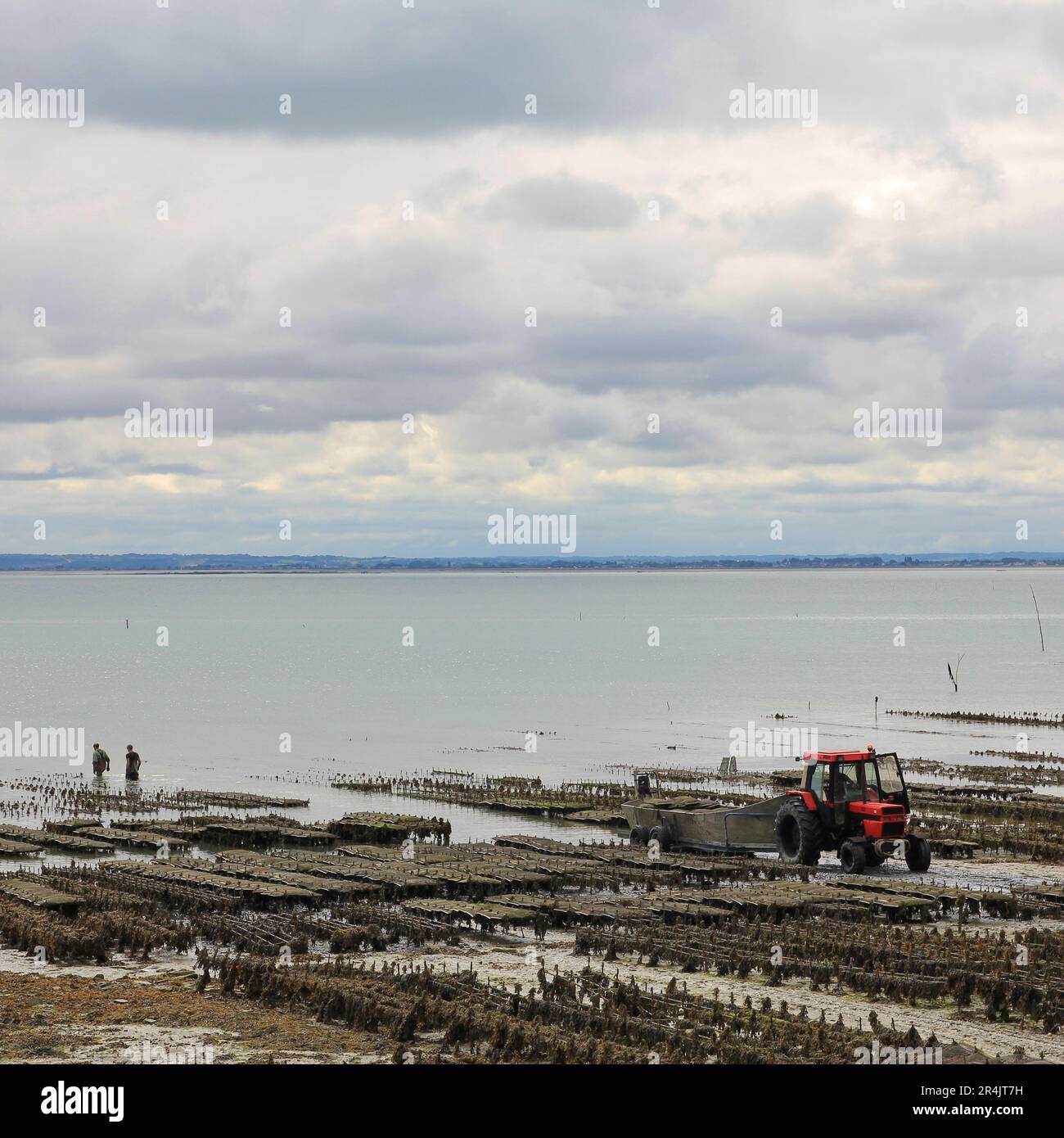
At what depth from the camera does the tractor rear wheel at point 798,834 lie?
1273 inches

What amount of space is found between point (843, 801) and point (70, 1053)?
20.0 meters

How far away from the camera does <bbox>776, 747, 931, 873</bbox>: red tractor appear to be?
3133cm

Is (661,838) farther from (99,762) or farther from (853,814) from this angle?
(99,762)

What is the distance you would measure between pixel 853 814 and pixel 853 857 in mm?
1081

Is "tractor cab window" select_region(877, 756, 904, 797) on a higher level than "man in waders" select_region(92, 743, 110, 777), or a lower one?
higher

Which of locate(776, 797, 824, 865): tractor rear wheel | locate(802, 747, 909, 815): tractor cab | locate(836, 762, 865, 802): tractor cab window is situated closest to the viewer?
locate(802, 747, 909, 815): tractor cab

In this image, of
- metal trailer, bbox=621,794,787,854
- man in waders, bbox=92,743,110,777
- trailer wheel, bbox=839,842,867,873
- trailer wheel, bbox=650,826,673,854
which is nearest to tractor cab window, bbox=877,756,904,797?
trailer wheel, bbox=839,842,867,873

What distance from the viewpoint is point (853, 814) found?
105ft

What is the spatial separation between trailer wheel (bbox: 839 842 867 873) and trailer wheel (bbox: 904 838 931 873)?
1.40 metres

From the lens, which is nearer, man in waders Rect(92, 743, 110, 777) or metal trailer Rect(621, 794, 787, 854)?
metal trailer Rect(621, 794, 787, 854)

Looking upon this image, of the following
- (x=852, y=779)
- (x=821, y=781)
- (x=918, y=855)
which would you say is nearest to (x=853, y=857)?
(x=918, y=855)

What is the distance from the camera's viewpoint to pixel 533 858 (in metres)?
32.3

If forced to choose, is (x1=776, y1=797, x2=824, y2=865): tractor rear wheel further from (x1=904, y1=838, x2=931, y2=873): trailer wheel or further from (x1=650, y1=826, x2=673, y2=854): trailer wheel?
(x1=650, y1=826, x2=673, y2=854): trailer wheel
